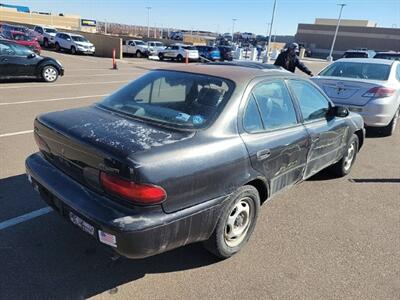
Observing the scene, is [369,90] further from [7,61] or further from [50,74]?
[7,61]

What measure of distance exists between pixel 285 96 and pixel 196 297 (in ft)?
7.22

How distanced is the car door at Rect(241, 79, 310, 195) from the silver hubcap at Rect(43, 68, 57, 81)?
37.6 ft

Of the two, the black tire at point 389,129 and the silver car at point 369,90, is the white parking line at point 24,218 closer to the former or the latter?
the silver car at point 369,90

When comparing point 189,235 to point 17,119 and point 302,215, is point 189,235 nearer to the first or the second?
point 302,215

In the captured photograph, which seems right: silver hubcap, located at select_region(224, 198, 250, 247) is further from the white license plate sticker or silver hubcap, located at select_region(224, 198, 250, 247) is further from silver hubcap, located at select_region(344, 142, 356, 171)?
silver hubcap, located at select_region(344, 142, 356, 171)

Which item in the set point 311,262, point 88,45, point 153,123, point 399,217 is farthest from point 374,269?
point 88,45

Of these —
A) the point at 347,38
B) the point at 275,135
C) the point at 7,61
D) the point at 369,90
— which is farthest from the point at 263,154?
the point at 347,38

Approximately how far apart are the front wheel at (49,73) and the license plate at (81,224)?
1176cm

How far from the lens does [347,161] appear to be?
5539 millimetres

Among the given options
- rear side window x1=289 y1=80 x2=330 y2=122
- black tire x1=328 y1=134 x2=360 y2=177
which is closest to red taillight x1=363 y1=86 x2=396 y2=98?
black tire x1=328 y1=134 x2=360 y2=177

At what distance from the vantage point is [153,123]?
3.16 meters

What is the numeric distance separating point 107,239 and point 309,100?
2826 millimetres

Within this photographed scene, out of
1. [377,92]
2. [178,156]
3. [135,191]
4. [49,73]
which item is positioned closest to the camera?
[135,191]

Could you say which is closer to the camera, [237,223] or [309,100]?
[237,223]
